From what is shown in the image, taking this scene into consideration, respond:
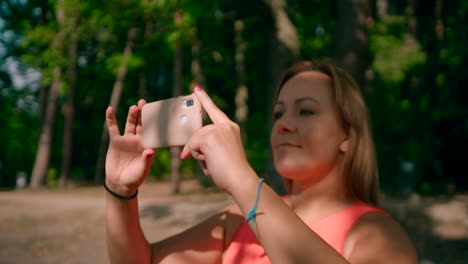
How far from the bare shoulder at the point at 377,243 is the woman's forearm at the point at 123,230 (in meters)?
0.74

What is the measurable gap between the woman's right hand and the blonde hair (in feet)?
2.26

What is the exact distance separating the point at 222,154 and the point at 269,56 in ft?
21.6

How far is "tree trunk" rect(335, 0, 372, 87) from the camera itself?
6.16 meters

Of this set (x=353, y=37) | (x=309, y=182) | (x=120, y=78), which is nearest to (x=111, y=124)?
(x=309, y=182)

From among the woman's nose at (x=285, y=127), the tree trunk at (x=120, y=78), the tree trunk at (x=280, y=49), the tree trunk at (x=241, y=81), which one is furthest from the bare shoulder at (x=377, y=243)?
the tree trunk at (x=241, y=81)

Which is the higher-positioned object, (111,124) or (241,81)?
A: (111,124)

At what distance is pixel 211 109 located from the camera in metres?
1.43

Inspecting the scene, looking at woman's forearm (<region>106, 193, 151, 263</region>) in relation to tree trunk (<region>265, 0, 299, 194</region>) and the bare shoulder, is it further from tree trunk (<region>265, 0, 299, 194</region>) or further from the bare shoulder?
tree trunk (<region>265, 0, 299, 194</region>)

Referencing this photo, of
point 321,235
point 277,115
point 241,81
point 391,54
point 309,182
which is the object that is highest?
point 277,115

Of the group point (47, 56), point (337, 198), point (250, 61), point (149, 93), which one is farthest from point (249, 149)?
point (337, 198)

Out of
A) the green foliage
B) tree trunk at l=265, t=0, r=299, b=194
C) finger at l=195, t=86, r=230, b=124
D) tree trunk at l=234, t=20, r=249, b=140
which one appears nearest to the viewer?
finger at l=195, t=86, r=230, b=124

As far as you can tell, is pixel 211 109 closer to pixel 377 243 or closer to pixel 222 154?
pixel 222 154

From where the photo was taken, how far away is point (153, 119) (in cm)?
167

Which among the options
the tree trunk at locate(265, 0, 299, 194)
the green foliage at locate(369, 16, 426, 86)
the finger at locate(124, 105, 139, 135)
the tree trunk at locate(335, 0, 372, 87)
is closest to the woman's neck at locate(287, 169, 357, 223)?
the finger at locate(124, 105, 139, 135)
